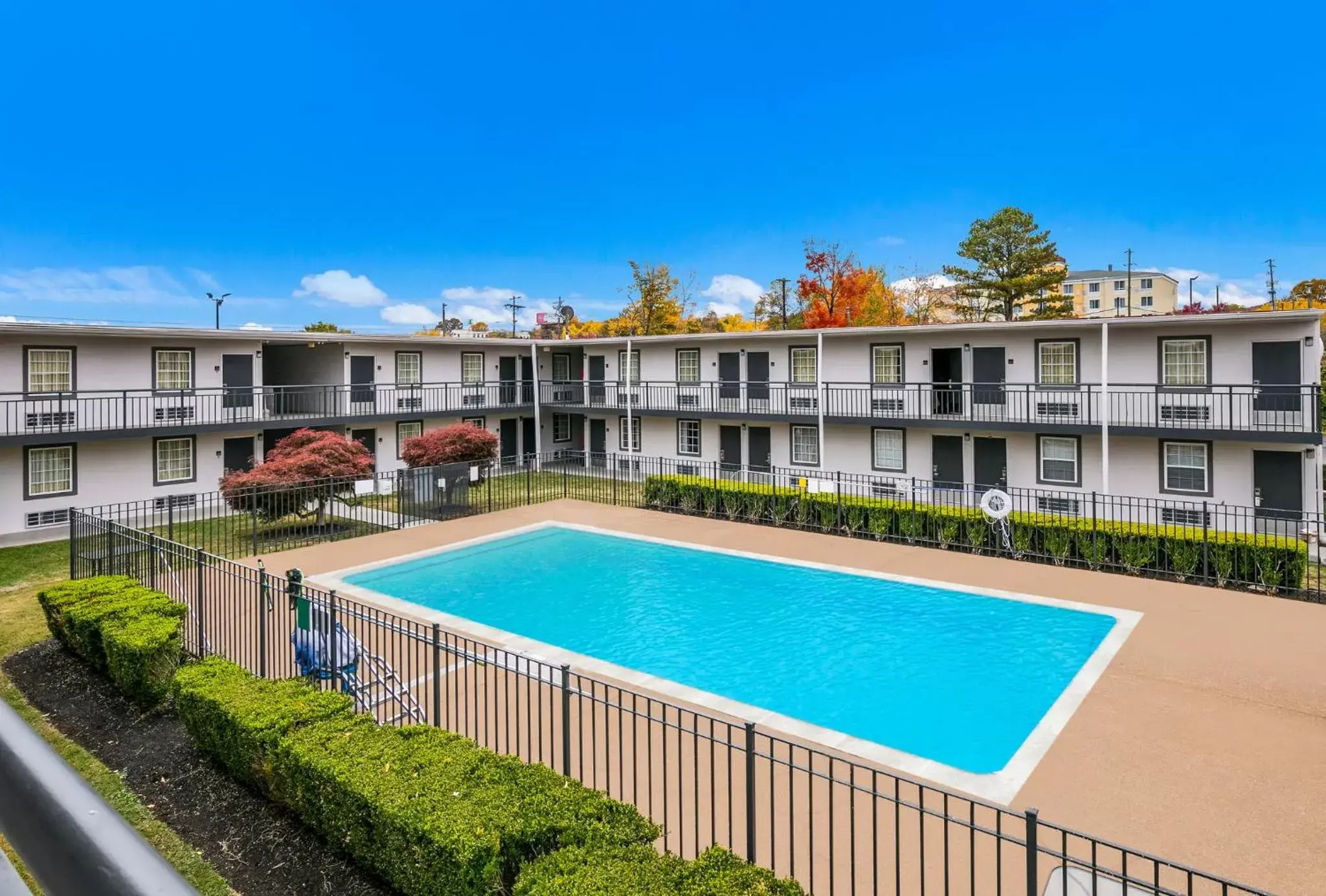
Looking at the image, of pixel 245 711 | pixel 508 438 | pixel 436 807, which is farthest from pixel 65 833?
pixel 508 438

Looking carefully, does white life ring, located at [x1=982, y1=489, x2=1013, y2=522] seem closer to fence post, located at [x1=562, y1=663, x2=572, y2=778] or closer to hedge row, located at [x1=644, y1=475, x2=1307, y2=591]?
hedge row, located at [x1=644, y1=475, x2=1307, y2=591]

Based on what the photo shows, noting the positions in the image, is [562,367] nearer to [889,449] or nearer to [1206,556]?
[889,449]

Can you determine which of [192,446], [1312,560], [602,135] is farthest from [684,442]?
[602,135]

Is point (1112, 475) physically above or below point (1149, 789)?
above

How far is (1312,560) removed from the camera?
19.6m

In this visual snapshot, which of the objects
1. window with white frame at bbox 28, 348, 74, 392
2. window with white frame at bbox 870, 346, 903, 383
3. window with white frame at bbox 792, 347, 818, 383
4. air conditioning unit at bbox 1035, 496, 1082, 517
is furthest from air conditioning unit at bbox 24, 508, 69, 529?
air conditioning unit at bbox 1035, 496, 1082, 517

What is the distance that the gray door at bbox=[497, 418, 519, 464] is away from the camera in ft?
120

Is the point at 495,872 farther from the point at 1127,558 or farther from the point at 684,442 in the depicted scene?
the point at 684,442

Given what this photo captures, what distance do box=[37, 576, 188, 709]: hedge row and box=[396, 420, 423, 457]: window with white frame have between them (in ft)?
63.8

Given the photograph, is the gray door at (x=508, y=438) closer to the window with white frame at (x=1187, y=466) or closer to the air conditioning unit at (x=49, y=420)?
the air conditioning unit at (x=49, y=420)

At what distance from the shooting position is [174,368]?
2527 centimetres

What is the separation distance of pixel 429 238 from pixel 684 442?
46.9 meters

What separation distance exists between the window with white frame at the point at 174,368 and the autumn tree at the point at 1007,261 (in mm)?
44527

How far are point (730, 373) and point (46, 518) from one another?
22.5m
